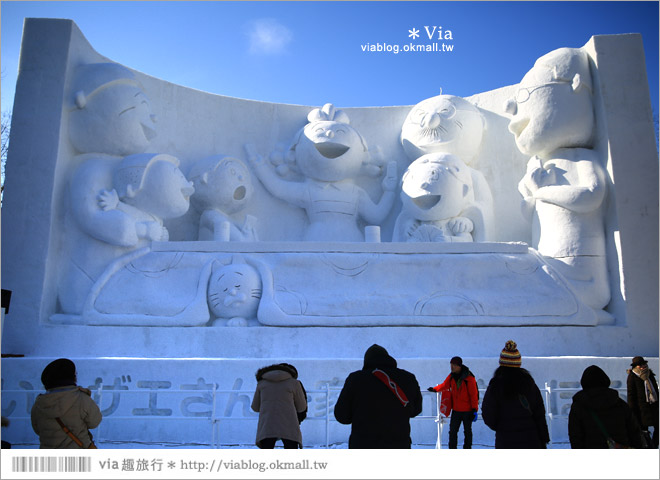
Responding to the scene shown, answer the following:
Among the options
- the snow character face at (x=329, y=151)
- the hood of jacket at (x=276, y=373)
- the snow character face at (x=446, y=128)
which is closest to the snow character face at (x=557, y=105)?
the snow character face at (x=446, y=128)

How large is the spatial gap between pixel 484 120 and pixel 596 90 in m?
1.26

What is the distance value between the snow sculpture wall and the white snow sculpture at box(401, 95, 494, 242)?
0.02m

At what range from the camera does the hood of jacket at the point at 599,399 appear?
2.46 metres

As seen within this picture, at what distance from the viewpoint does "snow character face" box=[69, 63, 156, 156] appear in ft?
18.5

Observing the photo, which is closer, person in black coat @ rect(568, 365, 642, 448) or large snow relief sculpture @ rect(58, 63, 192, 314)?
person in black coat @ rect(568, 365, 642, 448)

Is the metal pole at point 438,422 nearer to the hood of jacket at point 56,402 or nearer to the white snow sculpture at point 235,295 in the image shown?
the white snow sculpture at point 235,295

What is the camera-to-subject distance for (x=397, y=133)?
23.4 ft

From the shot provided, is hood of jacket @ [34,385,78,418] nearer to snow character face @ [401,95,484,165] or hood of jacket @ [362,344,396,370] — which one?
hood of jacket @ [362,344,396,370]

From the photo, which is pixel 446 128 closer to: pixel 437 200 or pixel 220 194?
pixel 437 200

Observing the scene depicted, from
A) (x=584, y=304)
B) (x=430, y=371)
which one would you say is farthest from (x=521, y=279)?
(x=430, y=371)

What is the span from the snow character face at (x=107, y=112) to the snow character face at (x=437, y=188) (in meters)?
2.74

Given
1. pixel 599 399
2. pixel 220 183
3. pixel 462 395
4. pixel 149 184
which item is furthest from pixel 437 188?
pixel 599 399

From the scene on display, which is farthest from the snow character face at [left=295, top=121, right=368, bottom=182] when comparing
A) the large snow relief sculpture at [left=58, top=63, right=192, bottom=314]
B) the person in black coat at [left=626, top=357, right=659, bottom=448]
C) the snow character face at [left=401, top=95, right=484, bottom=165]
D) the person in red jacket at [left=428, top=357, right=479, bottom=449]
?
the person in black coat at [left=626, top=357, right=659, bottom=448]

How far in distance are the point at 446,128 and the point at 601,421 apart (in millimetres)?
4491
